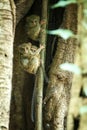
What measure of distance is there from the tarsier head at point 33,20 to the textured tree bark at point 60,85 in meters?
0.32

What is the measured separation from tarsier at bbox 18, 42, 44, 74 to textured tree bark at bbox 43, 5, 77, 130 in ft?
0.77

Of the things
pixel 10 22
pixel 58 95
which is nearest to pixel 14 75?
pixel 58 95

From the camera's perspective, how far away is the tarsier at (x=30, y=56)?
511 centimetres

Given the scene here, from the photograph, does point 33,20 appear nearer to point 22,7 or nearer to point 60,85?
point 22,7

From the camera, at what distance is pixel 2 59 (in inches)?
166

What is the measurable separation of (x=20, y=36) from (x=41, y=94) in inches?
39.2

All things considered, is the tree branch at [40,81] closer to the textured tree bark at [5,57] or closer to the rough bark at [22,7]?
the rough bark at [22,7]

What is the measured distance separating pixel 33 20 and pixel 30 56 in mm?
562

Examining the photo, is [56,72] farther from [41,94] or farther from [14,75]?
[14,75]

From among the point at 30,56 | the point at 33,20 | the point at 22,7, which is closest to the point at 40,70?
the point at 30,56

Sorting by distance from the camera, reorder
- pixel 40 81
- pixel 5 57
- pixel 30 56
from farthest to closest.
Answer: pixel 40 81 → pixel 30 56 → pixel 5 57

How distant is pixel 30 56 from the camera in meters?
5.10

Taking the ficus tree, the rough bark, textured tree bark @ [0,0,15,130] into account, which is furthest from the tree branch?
textured tree bark @ [0,0,15,130]

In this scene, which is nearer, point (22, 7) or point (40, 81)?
point (40, 81)
